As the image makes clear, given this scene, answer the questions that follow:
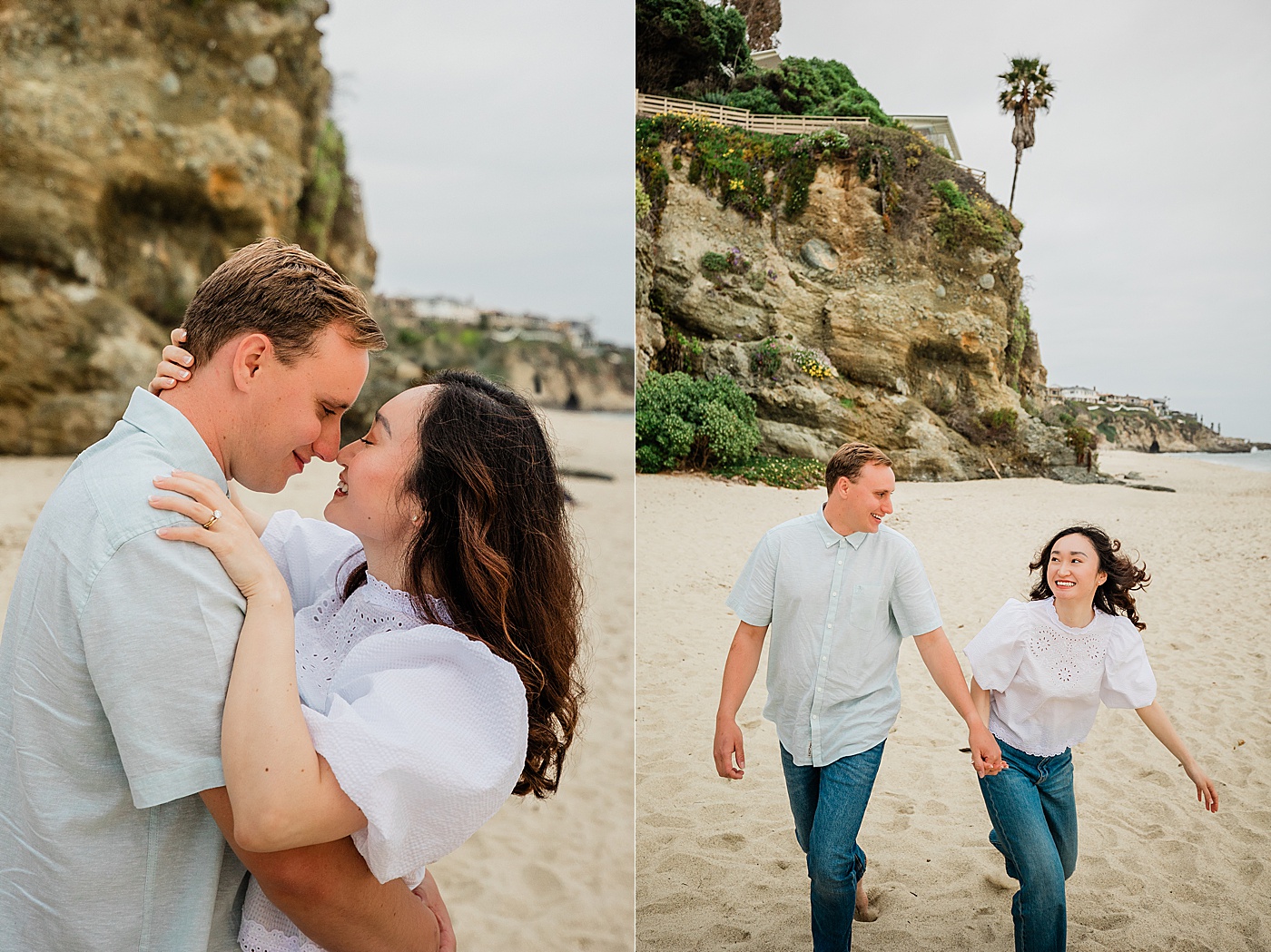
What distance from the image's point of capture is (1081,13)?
2930 millimetres

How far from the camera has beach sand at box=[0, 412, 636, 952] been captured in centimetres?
433

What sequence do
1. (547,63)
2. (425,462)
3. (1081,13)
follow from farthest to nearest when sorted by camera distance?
(547,63) → (1081,13) → (425,462)

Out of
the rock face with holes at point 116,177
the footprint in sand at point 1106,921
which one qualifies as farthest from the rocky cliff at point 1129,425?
the rock face with holes at point 116,177

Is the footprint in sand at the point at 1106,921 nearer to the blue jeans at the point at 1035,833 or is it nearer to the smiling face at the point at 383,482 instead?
the blue jeans at the point at 1035,833

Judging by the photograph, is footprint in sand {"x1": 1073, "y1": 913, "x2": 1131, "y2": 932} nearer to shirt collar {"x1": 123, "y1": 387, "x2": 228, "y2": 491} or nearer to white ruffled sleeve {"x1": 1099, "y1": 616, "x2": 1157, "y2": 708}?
white ruffled sleeve {"x1": 1099, "y1": 616, "x2": 1157, "y2": 708}

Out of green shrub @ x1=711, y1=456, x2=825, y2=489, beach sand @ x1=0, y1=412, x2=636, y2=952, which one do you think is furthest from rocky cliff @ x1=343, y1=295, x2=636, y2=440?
green shrub @ x1=711, y1=456, x2=825, y2=489

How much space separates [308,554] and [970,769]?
2.29m

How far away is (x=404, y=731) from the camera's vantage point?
2.92 feet

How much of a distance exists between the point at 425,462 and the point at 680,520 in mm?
2185

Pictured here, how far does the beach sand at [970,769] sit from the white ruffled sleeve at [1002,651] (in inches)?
20.6

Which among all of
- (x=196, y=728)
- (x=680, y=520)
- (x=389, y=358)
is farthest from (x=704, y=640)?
(x=389, y=358)

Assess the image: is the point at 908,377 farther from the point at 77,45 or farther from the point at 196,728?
the point at 77,45

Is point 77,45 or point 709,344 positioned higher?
point 77,45

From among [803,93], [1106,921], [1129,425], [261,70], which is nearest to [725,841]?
[1106,921]
